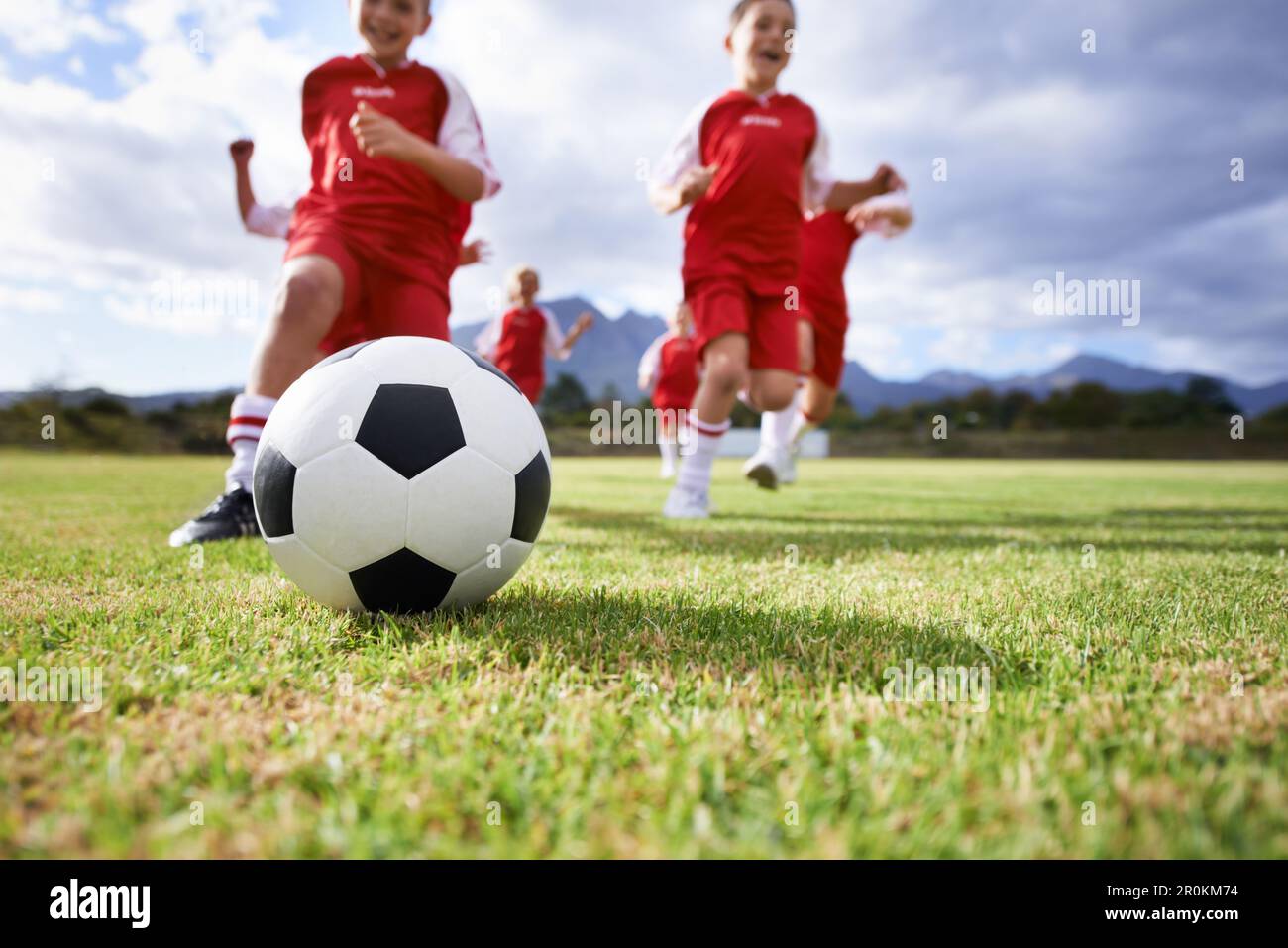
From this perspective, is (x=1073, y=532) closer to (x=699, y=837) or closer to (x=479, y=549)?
(x=479, y=549)

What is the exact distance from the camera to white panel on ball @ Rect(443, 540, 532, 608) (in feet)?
6.05

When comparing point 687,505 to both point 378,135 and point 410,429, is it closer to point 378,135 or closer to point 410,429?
point 378,135

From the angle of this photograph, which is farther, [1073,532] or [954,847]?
[1073,532]

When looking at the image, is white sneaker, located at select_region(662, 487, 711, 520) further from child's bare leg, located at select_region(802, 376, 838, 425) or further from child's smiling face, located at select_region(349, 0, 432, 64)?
child's smiling face, located at select_region(349, 0, 432, 64)

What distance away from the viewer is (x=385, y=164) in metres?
3.42

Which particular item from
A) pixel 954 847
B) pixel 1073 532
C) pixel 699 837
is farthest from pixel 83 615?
pixel 1073 532

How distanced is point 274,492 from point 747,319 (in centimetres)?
359

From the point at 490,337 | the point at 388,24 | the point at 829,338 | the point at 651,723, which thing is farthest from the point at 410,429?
the point at 490,337

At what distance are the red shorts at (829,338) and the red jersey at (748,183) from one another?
164 centimetres

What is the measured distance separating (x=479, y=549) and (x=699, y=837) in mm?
1127

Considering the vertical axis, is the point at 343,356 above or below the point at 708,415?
below
